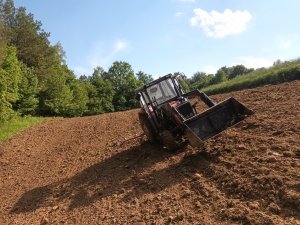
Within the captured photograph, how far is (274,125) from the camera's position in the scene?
11500 millimetres

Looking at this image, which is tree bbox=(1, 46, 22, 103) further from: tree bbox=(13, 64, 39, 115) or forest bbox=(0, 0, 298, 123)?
tree bbox=(13, 64, 39, 115)

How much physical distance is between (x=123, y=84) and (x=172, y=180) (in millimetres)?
61523

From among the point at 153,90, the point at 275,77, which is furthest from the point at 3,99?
the point at 275,77

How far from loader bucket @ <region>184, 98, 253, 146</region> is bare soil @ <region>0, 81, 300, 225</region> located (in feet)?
1.72

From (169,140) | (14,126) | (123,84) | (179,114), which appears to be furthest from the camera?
(123,84)

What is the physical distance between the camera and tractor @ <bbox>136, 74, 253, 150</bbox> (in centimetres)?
1066

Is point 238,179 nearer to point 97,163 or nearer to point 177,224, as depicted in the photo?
point 177,224

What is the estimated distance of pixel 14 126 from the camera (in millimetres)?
24156

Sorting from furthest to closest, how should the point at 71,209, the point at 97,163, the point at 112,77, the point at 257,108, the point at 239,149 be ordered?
the point at 112,77 → the point at 257,108 → the point at 97,163 → the point at 239,149 → the point at 71,209

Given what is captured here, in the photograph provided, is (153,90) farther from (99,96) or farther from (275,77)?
(99,96)

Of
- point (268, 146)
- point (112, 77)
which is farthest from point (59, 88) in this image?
point (112, 77)

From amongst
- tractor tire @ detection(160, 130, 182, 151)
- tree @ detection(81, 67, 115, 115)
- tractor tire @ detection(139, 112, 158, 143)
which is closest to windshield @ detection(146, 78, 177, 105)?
tractor tire @ detection(139, 112, 158, 143)

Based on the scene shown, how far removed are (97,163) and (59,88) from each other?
955 inches

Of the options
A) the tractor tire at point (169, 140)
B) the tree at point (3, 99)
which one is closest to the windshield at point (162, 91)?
the tractor tire at point (169, 140)
